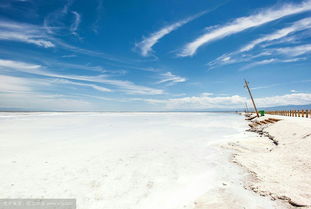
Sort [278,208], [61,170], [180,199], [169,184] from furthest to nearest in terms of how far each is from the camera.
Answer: [61,170] < [169,184] < [180,199] < [278,208]

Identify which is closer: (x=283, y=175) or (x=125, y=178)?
(x=283, y=175)

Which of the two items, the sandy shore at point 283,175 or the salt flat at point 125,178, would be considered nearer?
the sandy shore at point 283,175

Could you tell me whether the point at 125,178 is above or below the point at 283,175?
below

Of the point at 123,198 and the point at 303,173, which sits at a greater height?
the point at 303,173

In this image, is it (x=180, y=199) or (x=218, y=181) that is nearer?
(x=180, y=199)

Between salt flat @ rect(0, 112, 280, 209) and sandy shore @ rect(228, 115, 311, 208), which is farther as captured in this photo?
salt flat @ rect(0, 112, 280, 209)

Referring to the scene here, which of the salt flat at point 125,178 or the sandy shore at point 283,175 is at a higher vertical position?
the sandy shore at point 283,175

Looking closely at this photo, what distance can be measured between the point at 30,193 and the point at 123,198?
2634 mm

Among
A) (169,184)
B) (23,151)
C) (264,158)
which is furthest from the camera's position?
(23,151)

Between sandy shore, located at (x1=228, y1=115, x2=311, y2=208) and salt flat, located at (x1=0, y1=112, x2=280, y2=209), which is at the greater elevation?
sandy shore, located at (x1=228, y1=115, x2=311, y2=208)

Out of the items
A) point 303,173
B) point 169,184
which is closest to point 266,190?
point 303,173

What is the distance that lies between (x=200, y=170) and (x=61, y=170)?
5.38 m

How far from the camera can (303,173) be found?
5.77 m

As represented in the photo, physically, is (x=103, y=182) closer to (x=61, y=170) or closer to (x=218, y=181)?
(x=61, y=170)
